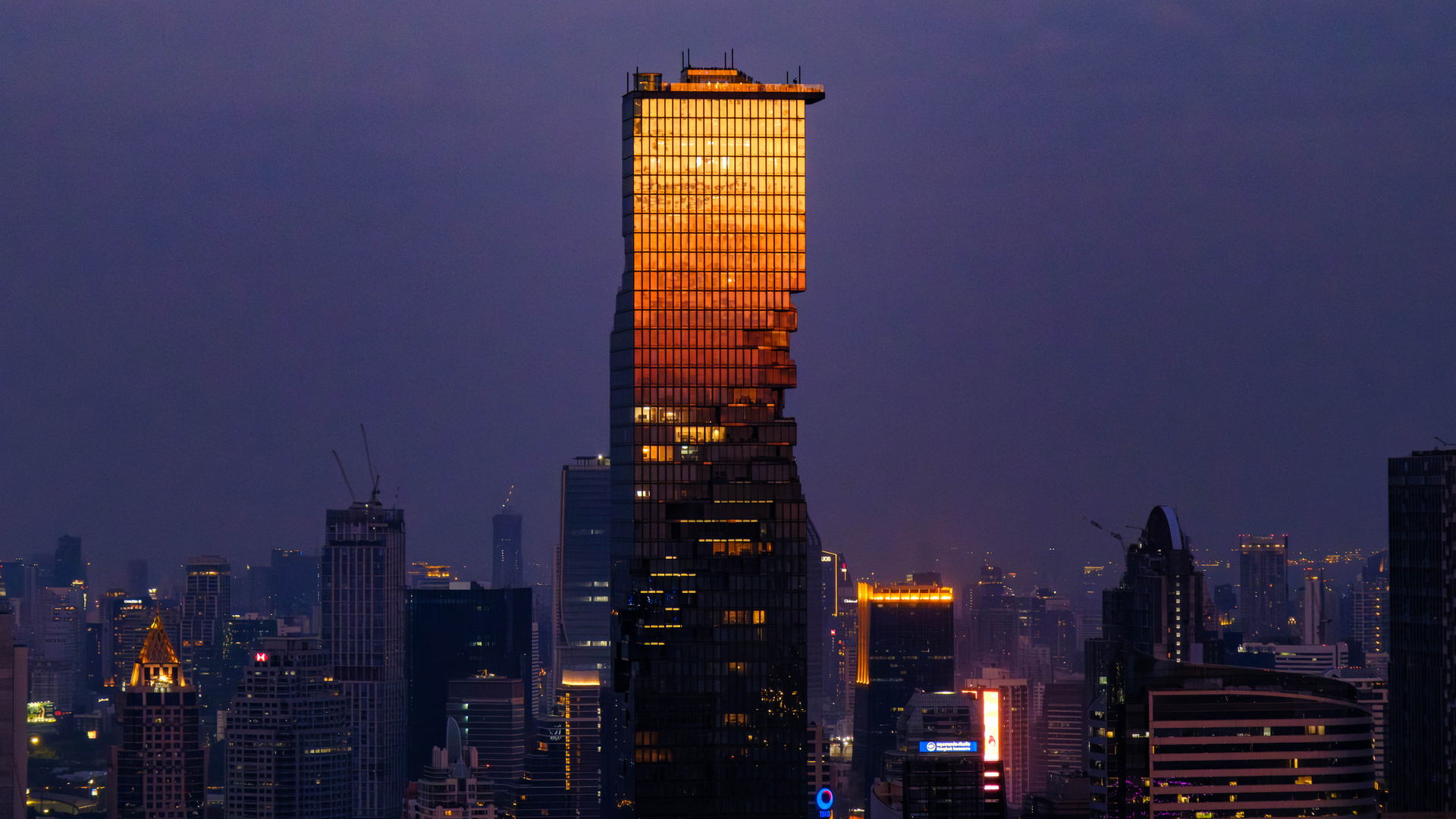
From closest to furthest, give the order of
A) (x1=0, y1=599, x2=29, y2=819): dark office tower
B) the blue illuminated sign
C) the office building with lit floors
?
(x1=0, y1=599, x2=29, y2=819): dark office tower, the office building with lit floors, the blue illuminated sign

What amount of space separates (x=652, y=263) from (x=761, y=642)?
26.5 m

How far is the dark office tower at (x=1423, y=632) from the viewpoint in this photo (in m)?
163

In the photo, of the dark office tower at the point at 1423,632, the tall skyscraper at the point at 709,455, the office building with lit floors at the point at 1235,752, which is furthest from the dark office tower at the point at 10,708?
the dark office tower at the point at 1423,632

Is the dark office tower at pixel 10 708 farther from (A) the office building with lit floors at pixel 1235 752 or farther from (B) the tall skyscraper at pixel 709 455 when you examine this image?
(A) the office building with lit floors at pixel 1235 752

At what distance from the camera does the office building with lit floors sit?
156 meters

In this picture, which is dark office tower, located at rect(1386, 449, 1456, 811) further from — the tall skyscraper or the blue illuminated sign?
the tall skyscraper

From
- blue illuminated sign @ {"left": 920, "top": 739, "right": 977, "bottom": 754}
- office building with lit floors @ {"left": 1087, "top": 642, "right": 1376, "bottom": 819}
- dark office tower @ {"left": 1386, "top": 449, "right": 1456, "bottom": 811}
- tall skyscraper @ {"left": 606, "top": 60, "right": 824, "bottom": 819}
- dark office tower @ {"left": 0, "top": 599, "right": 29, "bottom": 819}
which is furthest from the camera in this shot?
blue illuminated sign @ {"left": 920, "top": 739, "right": 977, "bottom": 754}

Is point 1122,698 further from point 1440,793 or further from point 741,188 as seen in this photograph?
point 741,188

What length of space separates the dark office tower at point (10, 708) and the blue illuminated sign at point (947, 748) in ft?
284

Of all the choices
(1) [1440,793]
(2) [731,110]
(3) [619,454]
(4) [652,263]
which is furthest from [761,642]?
(1) [1440,793]

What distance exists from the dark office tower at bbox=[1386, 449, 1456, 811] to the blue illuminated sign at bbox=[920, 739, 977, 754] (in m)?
34.8

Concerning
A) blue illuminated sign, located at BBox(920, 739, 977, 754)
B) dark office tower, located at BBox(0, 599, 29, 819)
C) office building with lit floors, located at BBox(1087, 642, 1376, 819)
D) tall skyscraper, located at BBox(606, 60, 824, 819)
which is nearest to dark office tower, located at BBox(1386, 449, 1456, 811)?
office building with lit floors, located at BBox(1087, 642, 1376, 819)

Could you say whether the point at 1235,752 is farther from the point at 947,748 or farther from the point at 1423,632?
the point at 947,748

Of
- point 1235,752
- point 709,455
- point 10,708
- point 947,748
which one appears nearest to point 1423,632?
point 1235,752
